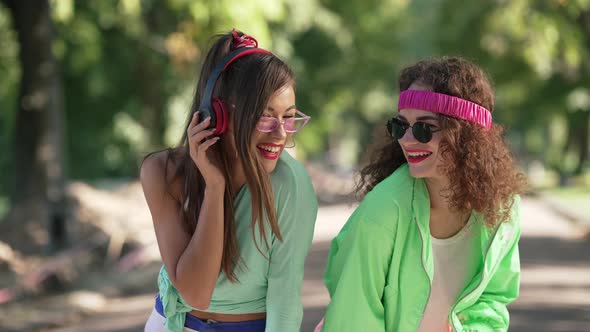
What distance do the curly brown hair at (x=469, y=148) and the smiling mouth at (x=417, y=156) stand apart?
0.20 ft

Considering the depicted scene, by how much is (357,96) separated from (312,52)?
557 inches

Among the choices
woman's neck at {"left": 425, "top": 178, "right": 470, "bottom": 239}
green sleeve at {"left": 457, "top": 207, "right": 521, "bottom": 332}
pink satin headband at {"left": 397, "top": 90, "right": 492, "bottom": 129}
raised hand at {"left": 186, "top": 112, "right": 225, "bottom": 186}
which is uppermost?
pink satin headband at {"left": 397, "top": 90, "right": 492, "bottom": 129}

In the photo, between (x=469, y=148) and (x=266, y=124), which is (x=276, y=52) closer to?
(x=469, y=148)

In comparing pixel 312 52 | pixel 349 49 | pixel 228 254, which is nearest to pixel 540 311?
pixel 228 254

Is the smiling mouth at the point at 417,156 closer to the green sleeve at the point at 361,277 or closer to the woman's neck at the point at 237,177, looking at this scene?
the green sleeve at the point at 361,277

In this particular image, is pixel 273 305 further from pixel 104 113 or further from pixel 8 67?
pixel 104 113

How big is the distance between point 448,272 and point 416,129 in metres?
0.53

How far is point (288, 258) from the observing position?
314 centimetres

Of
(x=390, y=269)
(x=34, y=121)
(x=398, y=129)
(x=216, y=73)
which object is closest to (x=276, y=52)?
Result: (x=34, y=121)

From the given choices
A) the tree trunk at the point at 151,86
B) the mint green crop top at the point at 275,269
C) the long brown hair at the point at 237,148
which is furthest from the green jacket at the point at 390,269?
the tree trunk at the point at 151,86

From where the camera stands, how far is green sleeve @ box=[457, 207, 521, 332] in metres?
3.44

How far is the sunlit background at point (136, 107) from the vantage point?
38.2 ft

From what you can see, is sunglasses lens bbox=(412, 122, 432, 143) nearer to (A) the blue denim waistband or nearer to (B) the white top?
(B) the white top

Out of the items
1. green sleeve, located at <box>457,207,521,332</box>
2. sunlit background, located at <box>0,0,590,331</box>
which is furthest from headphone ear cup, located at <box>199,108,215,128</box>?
green sleeve, located at <box>457,207,521,332</box>
